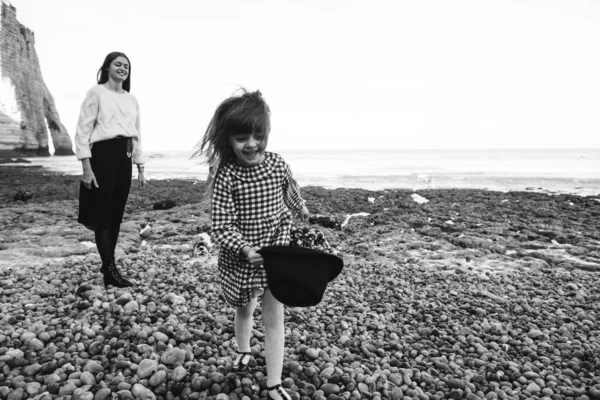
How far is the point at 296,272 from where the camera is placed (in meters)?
2.18

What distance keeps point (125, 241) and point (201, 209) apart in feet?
14.3

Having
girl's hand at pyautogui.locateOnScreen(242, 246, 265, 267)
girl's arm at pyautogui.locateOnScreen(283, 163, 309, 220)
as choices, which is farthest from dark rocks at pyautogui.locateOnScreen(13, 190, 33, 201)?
girl's hand at pyautogui.locateOnScreen(242, 246, 265, 267)

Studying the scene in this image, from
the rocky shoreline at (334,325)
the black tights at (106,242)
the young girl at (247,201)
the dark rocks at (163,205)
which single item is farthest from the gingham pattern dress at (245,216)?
the dark rocks at (163,205)

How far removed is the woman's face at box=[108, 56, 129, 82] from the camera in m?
3.98

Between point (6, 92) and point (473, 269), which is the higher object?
point (6, 92)

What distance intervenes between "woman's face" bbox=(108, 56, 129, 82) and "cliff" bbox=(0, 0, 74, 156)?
3899 cm

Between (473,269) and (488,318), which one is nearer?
(488,318)

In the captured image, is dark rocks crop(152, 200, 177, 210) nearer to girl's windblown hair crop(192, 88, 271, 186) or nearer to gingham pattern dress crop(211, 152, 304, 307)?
girl's windblown hair crop(192, 88, 271, 186)

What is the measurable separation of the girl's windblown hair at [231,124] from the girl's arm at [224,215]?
14cm

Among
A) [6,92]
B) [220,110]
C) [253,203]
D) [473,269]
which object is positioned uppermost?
[6,92]

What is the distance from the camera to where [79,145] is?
376 cm

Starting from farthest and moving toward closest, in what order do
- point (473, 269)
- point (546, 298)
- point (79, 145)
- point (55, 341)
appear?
point (473, 269) < point (546, 298) < point (79, 145) < point (55, 341)

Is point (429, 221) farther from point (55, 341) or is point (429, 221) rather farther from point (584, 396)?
point (55, 341)

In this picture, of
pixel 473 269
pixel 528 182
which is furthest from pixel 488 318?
pixel 528 182
